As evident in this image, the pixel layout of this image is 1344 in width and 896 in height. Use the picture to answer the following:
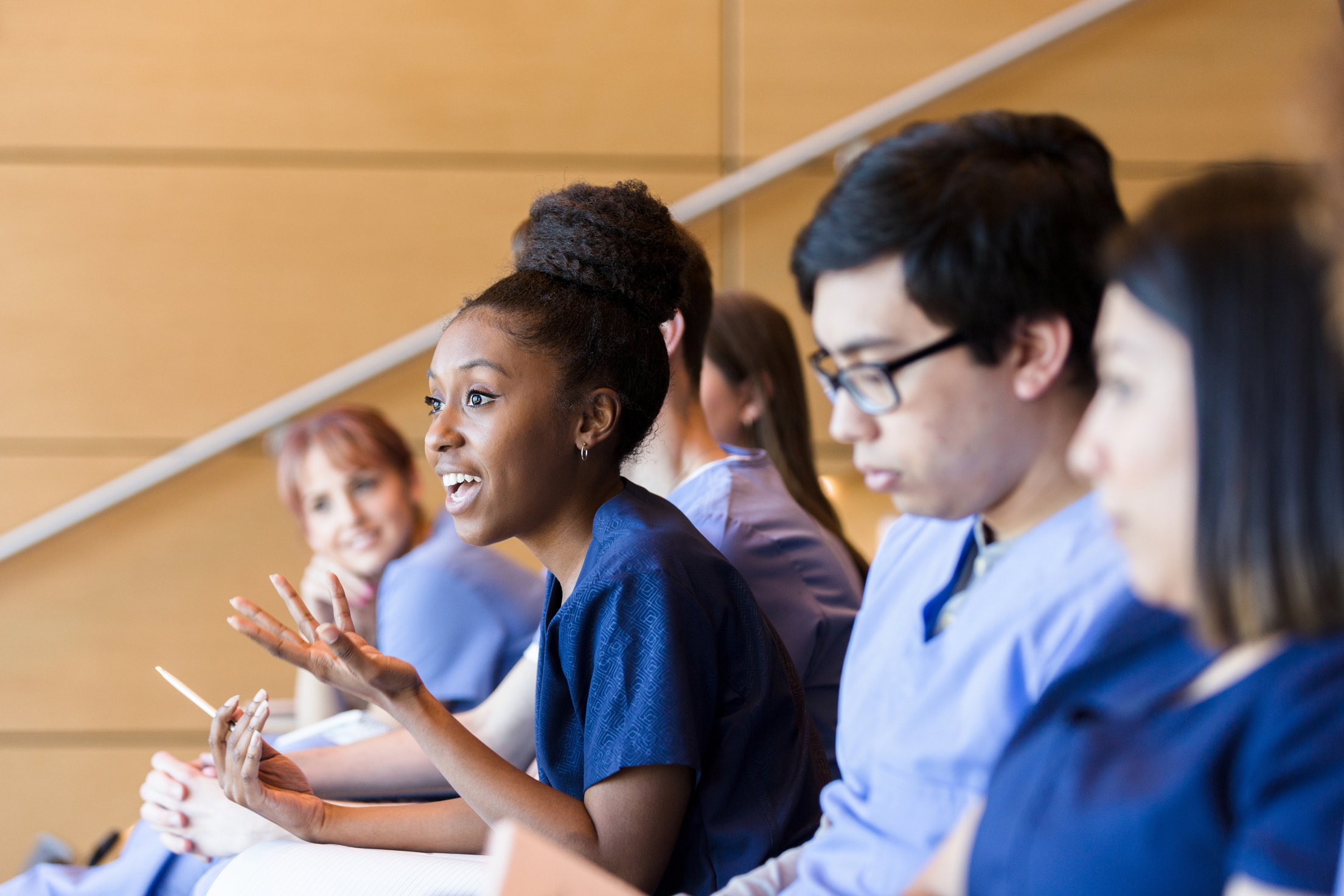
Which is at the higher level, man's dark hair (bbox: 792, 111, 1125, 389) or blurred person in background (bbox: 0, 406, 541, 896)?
man's dark hair (bbox: 792, 111, 1125, 389)

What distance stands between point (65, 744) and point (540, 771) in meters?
2.12

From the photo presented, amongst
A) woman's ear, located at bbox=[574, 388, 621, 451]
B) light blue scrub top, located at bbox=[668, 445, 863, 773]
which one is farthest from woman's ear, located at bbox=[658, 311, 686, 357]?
woman's ear, located at bbox=[574, 388, 621, 451]

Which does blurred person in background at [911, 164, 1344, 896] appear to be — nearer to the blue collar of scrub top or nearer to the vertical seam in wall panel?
the blue collar of scrub top

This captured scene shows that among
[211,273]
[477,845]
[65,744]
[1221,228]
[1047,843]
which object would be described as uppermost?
[211,273]

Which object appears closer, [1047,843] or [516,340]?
[1047,843]

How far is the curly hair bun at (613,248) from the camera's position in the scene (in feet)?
4.89

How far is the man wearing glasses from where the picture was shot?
0.99 m

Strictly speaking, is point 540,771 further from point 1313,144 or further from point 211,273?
point 211,273

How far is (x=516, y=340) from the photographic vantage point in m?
1.43

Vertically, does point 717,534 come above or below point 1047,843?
above

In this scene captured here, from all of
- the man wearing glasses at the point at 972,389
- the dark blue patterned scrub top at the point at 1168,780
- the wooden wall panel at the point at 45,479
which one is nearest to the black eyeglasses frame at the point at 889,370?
the man wearing glasses at the point at 972,389

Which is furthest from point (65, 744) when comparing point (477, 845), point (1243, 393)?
point (1243, 393)

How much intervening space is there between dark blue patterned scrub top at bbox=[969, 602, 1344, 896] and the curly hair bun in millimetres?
792

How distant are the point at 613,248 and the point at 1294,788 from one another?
3.37ft
